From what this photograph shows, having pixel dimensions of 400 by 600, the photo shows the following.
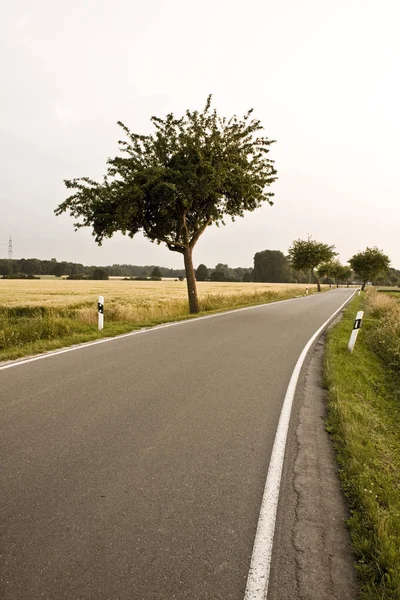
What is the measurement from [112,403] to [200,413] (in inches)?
47.3

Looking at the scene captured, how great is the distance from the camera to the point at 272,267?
389ft

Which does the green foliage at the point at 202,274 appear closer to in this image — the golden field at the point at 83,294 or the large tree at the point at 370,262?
the large tree at the point at 370,262

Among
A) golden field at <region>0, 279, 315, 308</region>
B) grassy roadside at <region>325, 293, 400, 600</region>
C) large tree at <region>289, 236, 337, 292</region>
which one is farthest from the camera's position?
large tree at <region>289, 236, 337, 292</region>

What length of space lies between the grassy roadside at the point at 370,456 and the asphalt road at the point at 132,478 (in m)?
0.73

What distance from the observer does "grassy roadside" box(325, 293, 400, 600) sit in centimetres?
207

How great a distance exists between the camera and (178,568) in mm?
2008

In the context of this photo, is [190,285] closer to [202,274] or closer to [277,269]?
[202,274]

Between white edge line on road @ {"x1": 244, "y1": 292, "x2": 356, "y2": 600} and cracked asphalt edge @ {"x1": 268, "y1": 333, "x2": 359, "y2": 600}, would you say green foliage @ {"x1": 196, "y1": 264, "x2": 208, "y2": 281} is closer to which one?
white edge line on road @ {"x1": 244, "y1": 292, "x2": 356, "y2": 600}

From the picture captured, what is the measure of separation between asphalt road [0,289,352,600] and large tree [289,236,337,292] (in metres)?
46.6

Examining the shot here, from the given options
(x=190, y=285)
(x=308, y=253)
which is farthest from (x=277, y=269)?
(x=190, y=285)

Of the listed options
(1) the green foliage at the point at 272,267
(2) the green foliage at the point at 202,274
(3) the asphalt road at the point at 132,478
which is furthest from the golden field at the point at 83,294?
(1) the green foliage at the point at 272,267

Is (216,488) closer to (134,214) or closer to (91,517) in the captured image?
(91,517)

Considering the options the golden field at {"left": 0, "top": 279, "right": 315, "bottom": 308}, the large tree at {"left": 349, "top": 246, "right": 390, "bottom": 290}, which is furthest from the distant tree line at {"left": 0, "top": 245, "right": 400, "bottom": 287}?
the golden field at {"left": 0, "top": 279, "right": 315, "bottom": 308}

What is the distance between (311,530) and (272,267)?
392 ft
